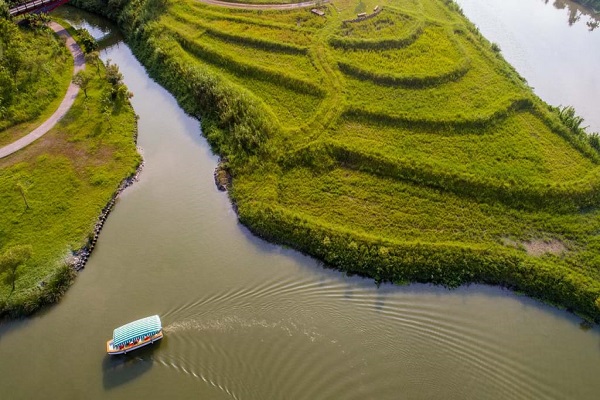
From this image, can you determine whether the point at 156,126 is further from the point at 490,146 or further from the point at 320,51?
the point at 490,146

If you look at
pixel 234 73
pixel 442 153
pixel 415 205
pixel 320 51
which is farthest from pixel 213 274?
pixel 320 51

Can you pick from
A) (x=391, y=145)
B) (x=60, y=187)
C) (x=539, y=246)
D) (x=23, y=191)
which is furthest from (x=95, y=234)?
(x=539, y=246)

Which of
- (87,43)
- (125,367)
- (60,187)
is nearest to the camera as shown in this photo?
(125,367)

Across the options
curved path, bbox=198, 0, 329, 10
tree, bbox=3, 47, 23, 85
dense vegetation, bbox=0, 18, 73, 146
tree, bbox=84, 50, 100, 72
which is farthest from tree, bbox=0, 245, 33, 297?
curved path, bbox=198, 0, 329, 10

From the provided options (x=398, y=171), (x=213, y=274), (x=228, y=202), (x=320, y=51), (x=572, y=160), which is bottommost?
(x=213, y=274)

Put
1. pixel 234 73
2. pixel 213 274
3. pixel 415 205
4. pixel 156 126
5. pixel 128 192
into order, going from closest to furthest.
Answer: pixel 213 274, pixel 415 205, pixel 128 192, pixel 156 126, pixel 234 73

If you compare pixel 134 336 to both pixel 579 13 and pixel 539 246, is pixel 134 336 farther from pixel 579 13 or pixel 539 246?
pixel 579 13

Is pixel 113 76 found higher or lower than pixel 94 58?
lower
